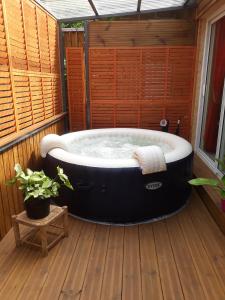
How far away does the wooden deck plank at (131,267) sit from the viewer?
148cm

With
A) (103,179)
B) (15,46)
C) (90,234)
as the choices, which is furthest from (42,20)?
(90,234)

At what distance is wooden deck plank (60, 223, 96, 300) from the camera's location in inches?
58.7

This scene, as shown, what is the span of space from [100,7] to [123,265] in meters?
3.25

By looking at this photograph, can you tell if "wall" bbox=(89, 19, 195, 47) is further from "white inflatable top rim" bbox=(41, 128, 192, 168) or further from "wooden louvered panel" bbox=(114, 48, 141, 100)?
"white inflatable top rim" bbox=(41, 128, 192, 168)

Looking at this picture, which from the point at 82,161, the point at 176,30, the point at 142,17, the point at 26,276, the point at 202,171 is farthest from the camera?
the point at 142,17

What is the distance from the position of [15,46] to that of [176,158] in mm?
1883

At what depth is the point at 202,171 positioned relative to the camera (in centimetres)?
A: 289

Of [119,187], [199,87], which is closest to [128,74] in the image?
[199,87]

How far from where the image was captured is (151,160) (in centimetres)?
203

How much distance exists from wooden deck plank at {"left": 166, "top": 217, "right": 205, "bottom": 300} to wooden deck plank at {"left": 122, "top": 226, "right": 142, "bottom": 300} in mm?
290

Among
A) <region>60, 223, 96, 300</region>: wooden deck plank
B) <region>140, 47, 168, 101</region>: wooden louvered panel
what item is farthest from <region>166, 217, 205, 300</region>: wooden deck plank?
<region>140, 47, 168, 101</region>: wooden louvered panel

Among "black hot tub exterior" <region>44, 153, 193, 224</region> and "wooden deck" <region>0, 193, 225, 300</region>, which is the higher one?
"black hot tub exterior" <region>44, 153, 193, 224</region>

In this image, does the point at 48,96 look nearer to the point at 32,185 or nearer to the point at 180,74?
the point at 32,185

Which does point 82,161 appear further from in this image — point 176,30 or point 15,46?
point 176,30
